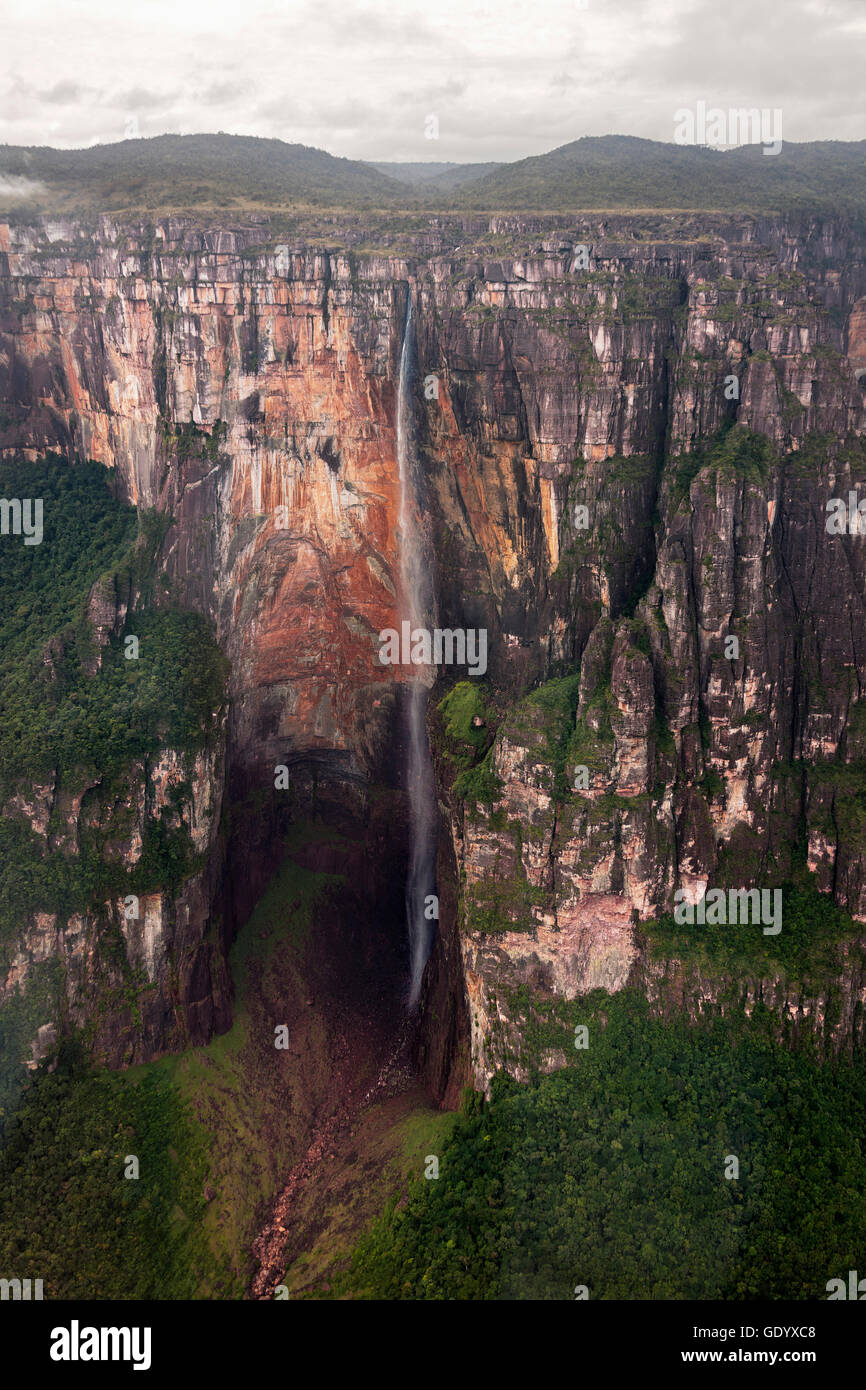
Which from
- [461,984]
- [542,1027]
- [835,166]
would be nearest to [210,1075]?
[461,984]

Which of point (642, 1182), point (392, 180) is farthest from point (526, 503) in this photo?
point (392, 180)

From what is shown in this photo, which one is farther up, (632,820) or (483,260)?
(483,260)

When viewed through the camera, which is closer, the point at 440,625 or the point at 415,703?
the point at 440,625

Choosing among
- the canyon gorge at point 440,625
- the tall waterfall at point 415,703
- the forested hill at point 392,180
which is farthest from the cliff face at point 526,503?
the forested hill at point 392,180

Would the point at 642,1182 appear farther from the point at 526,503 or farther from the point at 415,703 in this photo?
the point at 526,503
